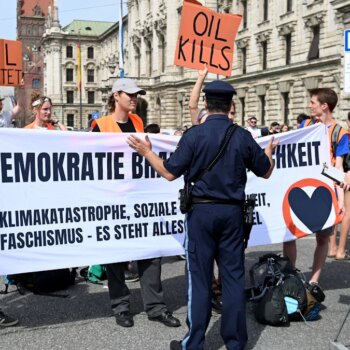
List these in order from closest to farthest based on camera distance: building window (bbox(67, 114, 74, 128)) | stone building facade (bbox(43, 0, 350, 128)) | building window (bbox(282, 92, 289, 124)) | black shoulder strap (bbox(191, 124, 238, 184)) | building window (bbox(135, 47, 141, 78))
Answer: black shoulder strap (bbox(191, 124, 238, 184))
stone building facade (bbox(43, 0, 350, 128))
building window (bbox(282, 92, 289, 124))
building window (bbox(135, 47, 141, 78))
building window (bbox(67, 114, 74, 128))

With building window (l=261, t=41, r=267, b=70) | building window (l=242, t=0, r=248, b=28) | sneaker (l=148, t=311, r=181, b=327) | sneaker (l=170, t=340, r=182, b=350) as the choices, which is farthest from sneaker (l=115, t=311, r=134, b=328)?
building window (l=242, t=0, r=248, b=28)

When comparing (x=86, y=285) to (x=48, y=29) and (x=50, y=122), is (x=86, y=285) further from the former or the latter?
(x=48, y=29)

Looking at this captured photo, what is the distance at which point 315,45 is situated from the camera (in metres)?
35.0

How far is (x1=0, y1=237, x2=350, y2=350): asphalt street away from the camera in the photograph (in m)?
4.40

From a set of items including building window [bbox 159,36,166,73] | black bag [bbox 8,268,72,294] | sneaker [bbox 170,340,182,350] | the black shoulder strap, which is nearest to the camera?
the black shoulder strap

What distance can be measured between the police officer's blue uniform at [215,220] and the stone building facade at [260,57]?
20.0 metres

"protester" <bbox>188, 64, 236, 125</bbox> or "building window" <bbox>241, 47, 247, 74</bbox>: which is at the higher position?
"building window" <bbox>241, 47, 247, 74</bbox>

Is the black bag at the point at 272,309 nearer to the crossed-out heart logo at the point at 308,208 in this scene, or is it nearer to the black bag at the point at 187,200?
the crossed-out heart logo at the point at 308,208

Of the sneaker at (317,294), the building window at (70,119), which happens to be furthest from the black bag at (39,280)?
the building window at (70,119)

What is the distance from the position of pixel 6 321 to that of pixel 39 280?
36.0 inches

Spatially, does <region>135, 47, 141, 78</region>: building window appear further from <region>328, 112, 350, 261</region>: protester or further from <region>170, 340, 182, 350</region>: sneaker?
<region>170, 340, 182, 350</region>: sneaker

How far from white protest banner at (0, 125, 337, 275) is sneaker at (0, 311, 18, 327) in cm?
50

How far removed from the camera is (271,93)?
39.6 m

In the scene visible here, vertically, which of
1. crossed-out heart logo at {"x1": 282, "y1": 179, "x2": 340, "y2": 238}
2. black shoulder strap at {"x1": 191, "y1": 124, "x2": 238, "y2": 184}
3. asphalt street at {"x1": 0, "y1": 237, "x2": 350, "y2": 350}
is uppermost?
black shoulder strap at {"x1": 191, "y1": 124, "x2": 238, "y2": 184}
